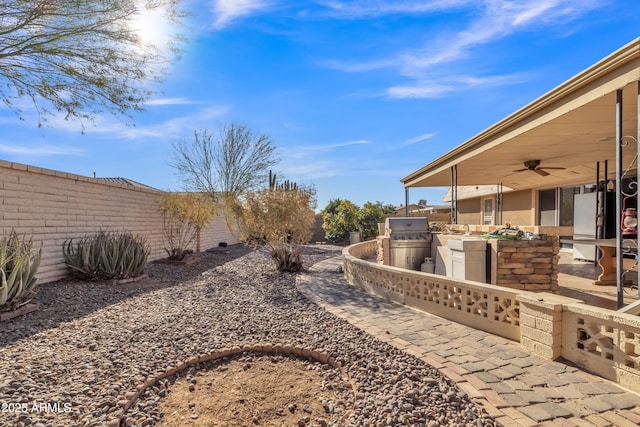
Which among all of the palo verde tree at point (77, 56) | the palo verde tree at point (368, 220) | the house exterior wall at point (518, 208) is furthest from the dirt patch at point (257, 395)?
the palo verde tree at point (368, 220)

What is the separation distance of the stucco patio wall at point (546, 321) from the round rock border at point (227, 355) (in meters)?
1.91

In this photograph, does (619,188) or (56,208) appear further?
(56,208)

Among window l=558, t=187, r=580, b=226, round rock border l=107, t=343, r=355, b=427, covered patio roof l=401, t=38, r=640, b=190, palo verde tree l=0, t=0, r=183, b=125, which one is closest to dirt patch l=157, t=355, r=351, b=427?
round rock border l=107, t=343, r=355, b=427

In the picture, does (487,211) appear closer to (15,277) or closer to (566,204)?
(566,204)

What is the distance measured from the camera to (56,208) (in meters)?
6.52

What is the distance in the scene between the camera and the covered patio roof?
11.0ft

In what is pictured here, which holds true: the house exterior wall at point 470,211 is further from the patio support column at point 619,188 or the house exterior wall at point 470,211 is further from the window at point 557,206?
the patio support column at point 619,188

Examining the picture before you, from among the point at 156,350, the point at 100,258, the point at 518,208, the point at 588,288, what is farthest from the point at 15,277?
the point at 518,208

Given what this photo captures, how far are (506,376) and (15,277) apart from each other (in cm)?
586

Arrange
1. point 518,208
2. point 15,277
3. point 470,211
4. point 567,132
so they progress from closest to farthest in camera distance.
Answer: point 15,277 < point 567,132 < point 518,208 < point 470,211

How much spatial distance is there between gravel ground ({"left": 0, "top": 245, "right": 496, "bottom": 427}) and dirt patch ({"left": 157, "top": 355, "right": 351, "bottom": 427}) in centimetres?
12

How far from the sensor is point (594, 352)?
109 inches

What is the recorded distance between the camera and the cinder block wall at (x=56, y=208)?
5.63 meters

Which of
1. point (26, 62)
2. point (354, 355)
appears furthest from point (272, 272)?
point (26, 62)
